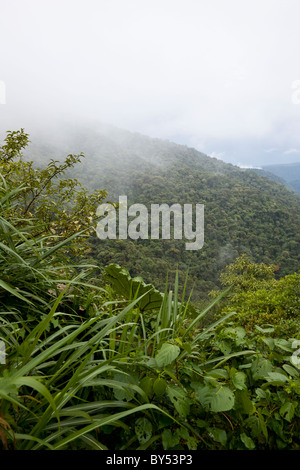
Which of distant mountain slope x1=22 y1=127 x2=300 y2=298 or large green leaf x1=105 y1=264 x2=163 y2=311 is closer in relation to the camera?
large green leaf x1=105 y1=264 x2=163 y2=311

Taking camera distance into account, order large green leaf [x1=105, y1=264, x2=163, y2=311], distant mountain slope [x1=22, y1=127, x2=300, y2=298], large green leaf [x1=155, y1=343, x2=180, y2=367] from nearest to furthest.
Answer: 1. large green leaf [x1=155, y1=343, x2=180, y2=367]
2. large green leaf [x1=105, y1=264, x2=163, y2=311]
3. distant mountain slope [x1=22, y1=127, x2=300, y2=298]

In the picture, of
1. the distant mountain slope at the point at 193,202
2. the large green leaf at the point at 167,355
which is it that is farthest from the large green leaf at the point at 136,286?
the distant mountain slope at the point at 193,202

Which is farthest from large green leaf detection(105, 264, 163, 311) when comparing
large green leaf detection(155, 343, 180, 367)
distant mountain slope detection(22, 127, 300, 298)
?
distant mountain slope detection(22, 127, 300, 298)

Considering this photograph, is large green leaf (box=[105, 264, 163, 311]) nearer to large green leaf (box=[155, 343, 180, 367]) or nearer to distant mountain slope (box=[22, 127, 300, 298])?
large green leaf (box=[155, 343, 180, 367])

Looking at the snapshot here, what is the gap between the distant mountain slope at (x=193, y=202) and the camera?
25578 mm

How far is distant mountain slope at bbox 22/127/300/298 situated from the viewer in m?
25.6

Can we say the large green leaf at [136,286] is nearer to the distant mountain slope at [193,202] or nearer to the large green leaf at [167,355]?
the large green leaf at [167,355]

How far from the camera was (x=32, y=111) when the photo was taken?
342 ft

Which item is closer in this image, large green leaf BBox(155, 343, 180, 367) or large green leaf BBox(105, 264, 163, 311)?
large green leaf BBox(155, 343, 180, 367)

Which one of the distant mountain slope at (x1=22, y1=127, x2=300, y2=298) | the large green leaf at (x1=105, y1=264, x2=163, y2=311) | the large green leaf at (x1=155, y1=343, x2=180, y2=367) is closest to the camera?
the large green leaf at (x1=155, y1=343, x2=180, y2=367)

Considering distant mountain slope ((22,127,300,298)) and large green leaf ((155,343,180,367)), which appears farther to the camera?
distant mountain slope ((22,127,300,298))

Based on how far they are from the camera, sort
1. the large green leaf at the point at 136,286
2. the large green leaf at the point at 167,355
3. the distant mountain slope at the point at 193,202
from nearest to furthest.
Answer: the large green leaf at the point at 167,355 < the large green leaf at the point at 136,286 < the distant mountain slope at the point at 193,202

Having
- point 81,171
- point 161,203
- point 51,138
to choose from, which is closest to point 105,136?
point 51,138
